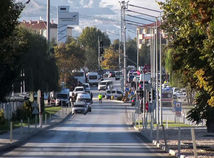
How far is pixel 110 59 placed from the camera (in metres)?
175

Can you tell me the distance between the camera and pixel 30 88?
62.3 meters

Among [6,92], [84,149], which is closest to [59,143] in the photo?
[84,149]

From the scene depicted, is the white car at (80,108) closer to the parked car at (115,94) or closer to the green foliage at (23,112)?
the green foliage at (23,112)

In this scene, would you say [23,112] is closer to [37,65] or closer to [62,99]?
[37,65]

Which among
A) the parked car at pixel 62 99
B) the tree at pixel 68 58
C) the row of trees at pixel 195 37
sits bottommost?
the parked car at pixel 62 99

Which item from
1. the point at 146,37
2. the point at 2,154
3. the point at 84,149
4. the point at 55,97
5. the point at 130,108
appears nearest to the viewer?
the point at 2,154

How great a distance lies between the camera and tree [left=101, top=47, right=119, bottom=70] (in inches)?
6772

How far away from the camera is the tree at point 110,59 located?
172000 millimetres

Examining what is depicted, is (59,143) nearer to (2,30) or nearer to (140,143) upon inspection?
(140,143)

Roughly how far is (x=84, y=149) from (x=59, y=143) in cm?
417

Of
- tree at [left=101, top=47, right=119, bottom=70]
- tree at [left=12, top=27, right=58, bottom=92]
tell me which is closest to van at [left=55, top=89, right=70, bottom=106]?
tree at [left=12, top=27, right=58, bottom=92]

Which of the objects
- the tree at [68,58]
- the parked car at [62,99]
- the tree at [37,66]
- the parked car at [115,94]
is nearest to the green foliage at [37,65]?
the tree at [37,66]

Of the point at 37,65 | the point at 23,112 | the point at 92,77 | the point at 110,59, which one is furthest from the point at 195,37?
the point at 110,59

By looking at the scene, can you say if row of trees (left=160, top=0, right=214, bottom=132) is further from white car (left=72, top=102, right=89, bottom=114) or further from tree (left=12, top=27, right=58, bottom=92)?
white car (left=72, top=102, right=89, bottom=114)
